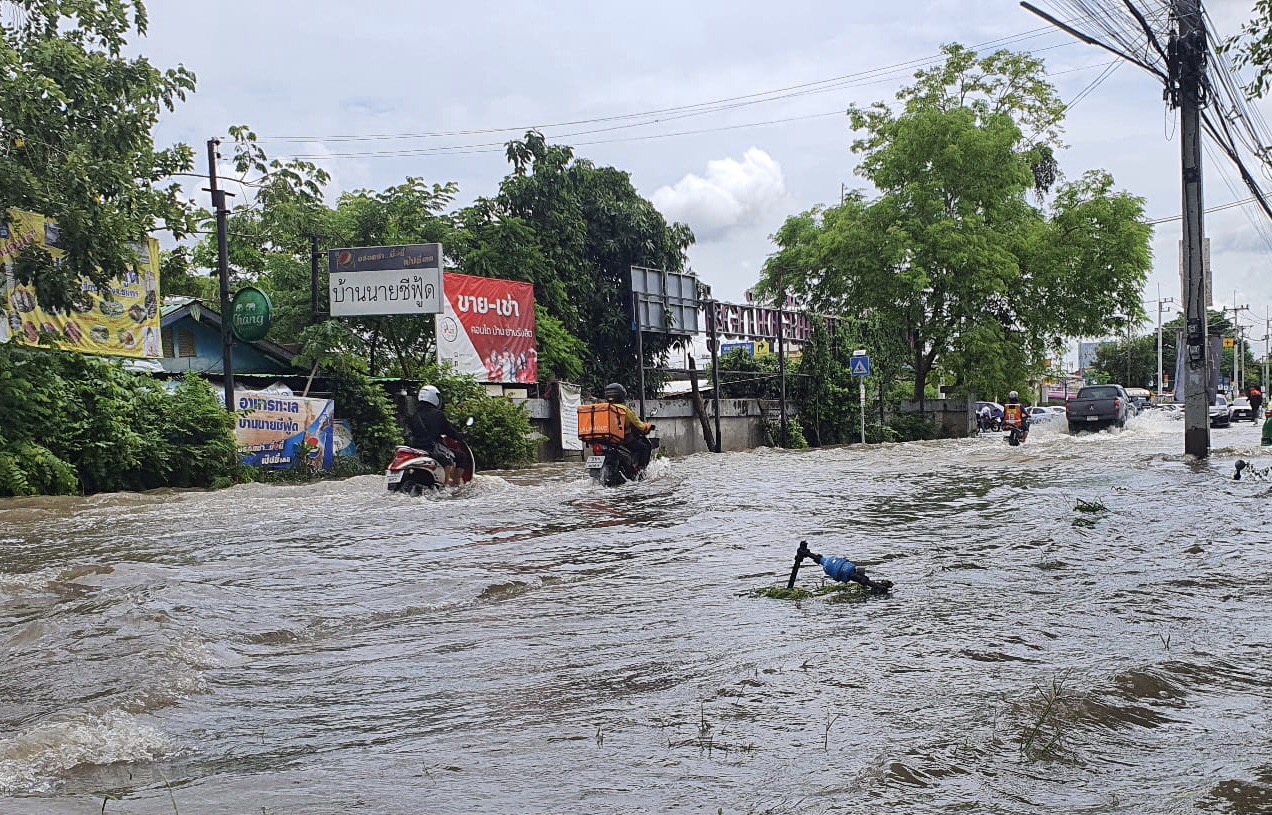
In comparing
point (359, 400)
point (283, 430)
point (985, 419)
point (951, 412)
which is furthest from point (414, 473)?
point (985, 419)

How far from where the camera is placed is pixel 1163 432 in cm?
3259

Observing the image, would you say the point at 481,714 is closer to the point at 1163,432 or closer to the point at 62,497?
the point at 62,497

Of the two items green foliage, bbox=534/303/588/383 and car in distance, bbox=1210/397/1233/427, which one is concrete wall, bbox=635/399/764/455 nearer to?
green foliage, bbox=534/303/588/383

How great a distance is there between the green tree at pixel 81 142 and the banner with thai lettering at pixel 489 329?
6902mm

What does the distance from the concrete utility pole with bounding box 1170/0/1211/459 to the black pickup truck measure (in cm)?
1339

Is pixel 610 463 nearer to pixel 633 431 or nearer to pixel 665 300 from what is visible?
pixel 633 431

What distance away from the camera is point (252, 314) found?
20594 mm

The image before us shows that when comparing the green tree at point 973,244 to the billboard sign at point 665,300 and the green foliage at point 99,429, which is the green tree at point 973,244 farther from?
the green foliage at point 99,429

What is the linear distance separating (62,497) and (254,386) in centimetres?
723

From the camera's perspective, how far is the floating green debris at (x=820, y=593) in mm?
6777

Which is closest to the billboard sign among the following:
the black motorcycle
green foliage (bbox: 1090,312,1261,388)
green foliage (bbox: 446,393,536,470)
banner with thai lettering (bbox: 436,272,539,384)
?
banner with thai lettering (bbox: 436,272,539,384)

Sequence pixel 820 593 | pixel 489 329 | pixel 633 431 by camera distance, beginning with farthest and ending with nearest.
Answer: pixel 489 329
pixel 633 431
pixel 820 593

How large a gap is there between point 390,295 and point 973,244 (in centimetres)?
2243

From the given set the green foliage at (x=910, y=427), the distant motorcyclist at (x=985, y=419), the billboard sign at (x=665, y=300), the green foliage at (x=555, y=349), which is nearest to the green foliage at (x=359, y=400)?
the green foliage at (x=555, y=349)
